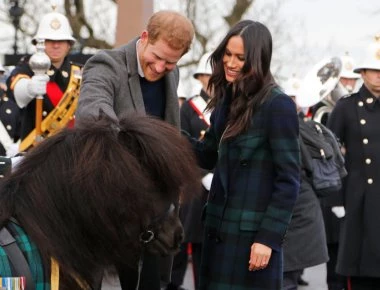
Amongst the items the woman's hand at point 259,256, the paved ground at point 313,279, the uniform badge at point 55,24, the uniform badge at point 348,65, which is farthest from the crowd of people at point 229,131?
the uniform badge at point 348,65

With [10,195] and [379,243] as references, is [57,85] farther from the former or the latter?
[10,195]

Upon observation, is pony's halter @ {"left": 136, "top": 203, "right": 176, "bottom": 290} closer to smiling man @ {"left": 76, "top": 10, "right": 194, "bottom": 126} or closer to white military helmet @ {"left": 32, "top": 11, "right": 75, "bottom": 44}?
smiling man @ {"left": 76, "top": 10, "right": 194, "bottom": 126}

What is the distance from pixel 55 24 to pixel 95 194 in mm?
5135

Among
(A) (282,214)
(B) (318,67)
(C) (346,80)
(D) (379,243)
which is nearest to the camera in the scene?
(A) (282,214)

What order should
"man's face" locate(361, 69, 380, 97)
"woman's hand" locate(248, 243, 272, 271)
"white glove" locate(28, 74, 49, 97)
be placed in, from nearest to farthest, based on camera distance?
"woman's hand" locate(248, 243, 272, 271)
"white glove" locate(28, 74, 49, 97)
"man's face" locate(361, 69, 380, 97)

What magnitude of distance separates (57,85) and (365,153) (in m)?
2.50

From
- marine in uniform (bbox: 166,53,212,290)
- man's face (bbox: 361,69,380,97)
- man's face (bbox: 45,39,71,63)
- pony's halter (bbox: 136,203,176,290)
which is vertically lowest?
marine in uniform (bbox: 166,53,212,290)

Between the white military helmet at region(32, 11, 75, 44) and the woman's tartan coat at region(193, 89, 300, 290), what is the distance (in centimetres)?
373

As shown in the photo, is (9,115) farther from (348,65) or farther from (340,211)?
(348,65)

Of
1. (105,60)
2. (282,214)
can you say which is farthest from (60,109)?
(282,214)

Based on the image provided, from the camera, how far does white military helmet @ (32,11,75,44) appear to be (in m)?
8.47

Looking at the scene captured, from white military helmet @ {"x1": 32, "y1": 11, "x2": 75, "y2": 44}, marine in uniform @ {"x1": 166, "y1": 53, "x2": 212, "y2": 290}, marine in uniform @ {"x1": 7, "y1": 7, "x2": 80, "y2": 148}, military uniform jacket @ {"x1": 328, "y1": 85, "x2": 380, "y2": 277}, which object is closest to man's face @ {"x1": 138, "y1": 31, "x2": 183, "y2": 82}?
marine in uniform @ {"x1": 7, "y1": 7, "x2": 80, "y2": 148}

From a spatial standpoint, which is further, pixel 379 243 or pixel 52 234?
pixel 379 243

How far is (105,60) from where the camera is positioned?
16.6ft
